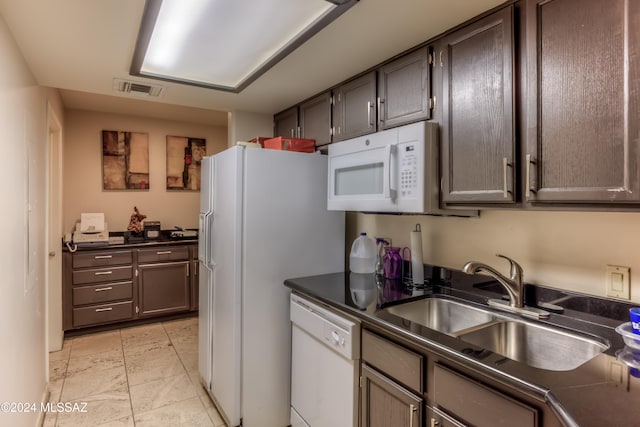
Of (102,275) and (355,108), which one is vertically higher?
(355,108)

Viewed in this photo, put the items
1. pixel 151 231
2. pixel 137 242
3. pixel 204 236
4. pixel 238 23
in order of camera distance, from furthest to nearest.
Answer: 1. pixel 151 231
2. pixel 137 242
3. pixel 204 236
4. pixel 238 23

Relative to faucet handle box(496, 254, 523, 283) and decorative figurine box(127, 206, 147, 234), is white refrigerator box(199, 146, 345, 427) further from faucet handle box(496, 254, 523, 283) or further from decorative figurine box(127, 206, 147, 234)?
decorative figurine box(127, 206, 147, 234)

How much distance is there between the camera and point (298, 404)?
6.72ft

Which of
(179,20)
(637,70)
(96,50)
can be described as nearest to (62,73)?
(96,50)

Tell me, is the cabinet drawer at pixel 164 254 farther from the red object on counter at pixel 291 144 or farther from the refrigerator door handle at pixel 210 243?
the red object on counter at pixel 291 144

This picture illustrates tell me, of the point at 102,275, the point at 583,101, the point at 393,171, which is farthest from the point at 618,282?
the point at 102,275

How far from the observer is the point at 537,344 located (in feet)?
4.56

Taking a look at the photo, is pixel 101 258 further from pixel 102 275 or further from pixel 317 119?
pixel 317 119

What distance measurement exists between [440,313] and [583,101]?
1085 millimetres

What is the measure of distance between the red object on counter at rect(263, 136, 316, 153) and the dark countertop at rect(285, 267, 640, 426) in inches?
32.5

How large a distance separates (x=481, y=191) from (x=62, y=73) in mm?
2337

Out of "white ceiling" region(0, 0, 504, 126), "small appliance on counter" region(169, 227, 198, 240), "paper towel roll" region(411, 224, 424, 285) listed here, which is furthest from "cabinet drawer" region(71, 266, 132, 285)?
"paper towel roll" region(411, 224, 424, 285)

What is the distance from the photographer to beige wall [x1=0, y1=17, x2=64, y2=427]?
1.44 metres

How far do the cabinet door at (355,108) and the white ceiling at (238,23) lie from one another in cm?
8
